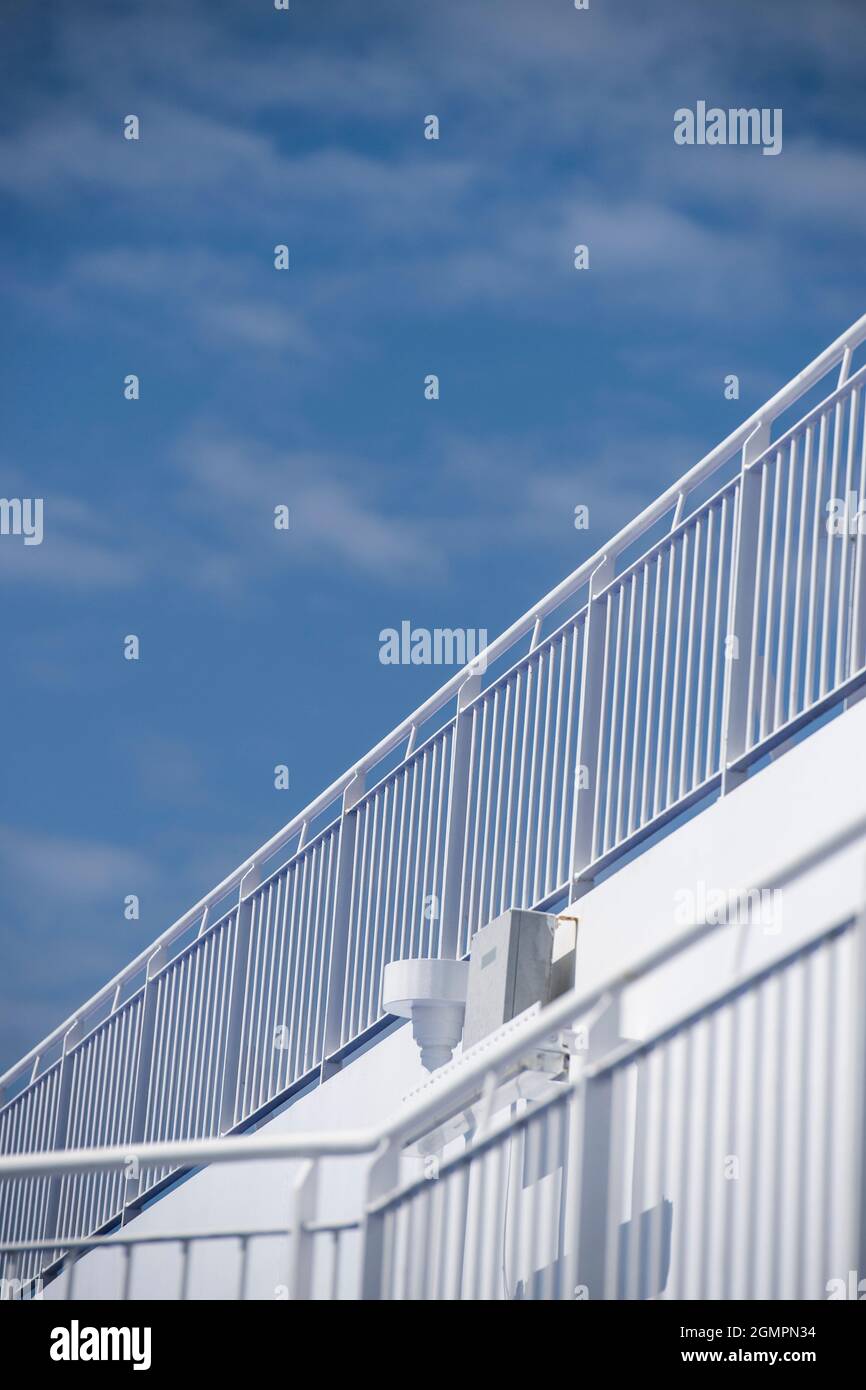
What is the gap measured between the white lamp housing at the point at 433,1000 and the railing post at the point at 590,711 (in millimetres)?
1094

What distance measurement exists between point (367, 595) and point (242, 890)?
225ft

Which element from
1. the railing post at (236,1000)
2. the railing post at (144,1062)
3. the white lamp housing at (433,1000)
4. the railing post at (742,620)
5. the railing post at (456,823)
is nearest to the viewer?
the railing post at (742,620)

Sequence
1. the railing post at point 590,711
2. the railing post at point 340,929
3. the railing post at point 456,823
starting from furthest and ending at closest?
the railing post at point 340,929 < the railing post at point 456,823 < the railing post at point 590,711

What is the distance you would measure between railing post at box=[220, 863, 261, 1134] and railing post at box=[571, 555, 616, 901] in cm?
403

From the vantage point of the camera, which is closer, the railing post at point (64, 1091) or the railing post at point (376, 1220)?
the railing post at point (376, 1220)

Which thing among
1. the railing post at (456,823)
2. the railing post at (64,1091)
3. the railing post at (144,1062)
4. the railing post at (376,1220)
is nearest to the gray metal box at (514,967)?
the railing post at (456,823)

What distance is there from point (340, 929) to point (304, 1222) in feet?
19.2

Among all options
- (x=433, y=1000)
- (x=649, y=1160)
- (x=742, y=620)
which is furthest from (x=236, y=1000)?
(x=649, y=1160)

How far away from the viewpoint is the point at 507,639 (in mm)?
10172

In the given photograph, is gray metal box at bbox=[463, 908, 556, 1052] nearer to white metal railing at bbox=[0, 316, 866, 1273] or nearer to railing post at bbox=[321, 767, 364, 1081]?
white metal railing at bbox=[0, 316, 866, 1273]

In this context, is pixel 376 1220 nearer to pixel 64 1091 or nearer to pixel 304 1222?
pixel 304 1222

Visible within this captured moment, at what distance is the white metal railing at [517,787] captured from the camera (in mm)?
8195

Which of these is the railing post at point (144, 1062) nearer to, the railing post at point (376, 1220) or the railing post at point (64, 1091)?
the railing post at point (64, 1091)

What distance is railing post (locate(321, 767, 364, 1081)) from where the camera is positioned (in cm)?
1138
